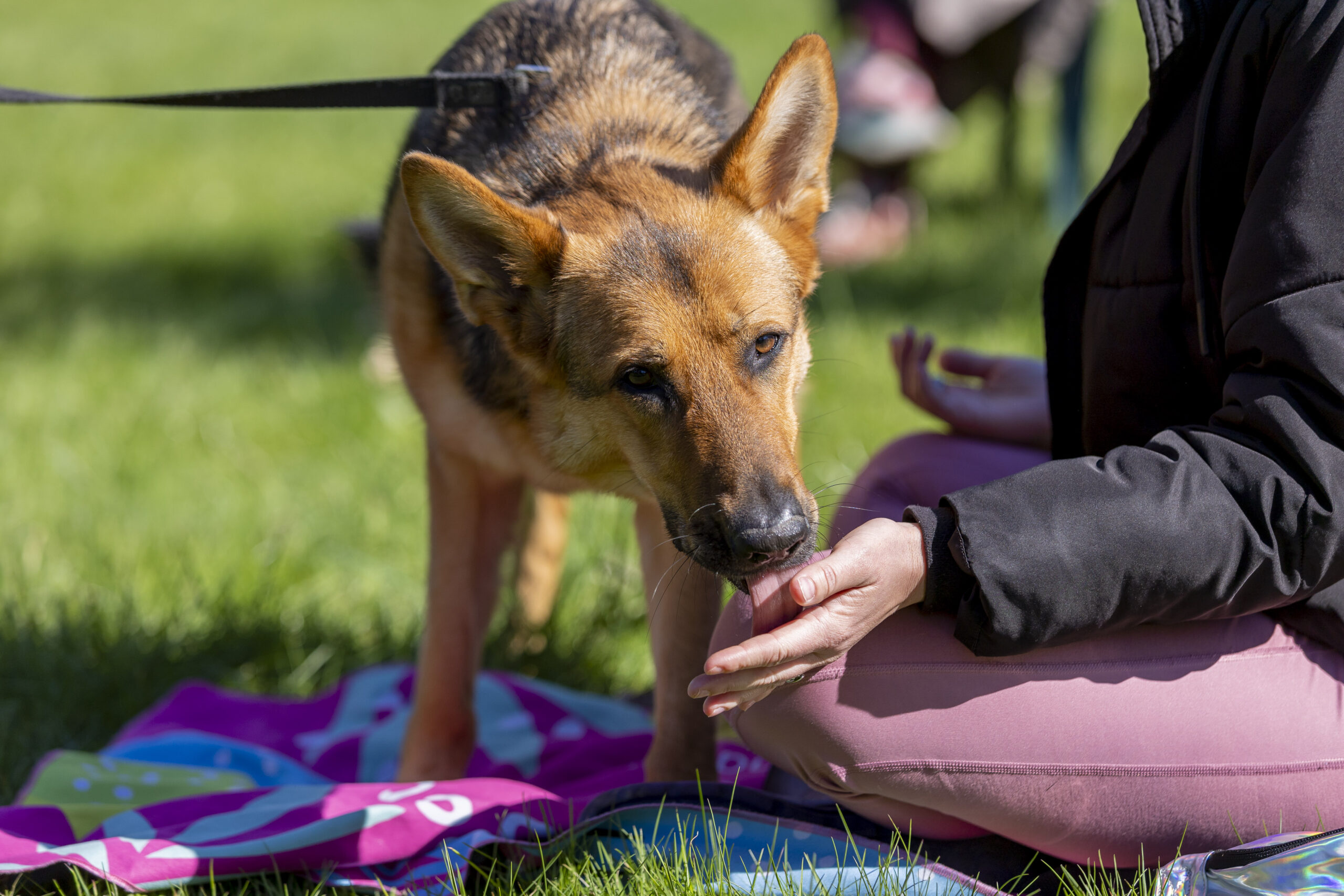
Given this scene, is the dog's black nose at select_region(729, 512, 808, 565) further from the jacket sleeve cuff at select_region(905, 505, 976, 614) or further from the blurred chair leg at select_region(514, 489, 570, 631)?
the blurred chair leg at select_region(514, 489, 570, 631)

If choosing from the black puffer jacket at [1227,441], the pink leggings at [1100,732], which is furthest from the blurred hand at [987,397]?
the pink leggings at [1100,732]

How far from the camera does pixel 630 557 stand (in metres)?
3.71

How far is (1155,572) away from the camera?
1767 millimetres

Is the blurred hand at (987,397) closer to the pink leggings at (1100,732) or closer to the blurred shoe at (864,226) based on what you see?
the pink leggings at (1100,732)

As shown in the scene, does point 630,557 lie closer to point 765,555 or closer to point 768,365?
point 768,365

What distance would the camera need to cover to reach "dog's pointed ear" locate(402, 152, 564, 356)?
2137 millimetres

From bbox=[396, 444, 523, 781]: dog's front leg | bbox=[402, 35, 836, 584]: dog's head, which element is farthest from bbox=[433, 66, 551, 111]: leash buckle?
bbox=[396, 444, 523, 781]: dog's front leg

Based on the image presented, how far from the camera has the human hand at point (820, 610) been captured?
1712mm

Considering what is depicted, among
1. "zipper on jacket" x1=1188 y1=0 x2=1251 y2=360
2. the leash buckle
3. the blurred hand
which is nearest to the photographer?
"zipper on jacket" x1=1188 y1=0 x2=1251 y2=360

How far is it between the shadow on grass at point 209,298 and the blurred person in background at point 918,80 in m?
2.87

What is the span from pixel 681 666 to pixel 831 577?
86 cm

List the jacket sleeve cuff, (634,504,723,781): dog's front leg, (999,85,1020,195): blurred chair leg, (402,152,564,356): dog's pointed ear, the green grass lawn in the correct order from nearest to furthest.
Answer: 1. the jacket sleeve cuff
2. (402,152,564,356): dog's pointed ear
3. (634,504,723,781): dog's front leg
4. the green grass lawn
5. (999,85,1020,195): blurred chair leg

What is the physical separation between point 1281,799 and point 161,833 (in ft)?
6.62

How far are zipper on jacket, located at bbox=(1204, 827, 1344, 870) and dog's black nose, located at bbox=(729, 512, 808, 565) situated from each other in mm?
798
